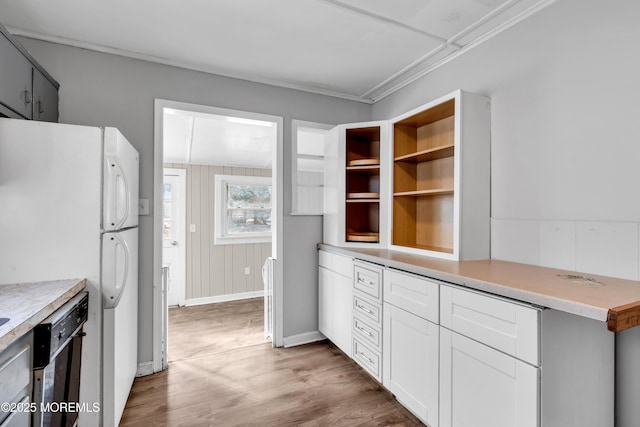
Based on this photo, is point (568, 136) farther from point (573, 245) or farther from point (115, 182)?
point (115, 182)

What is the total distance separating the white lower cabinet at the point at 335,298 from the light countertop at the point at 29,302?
168cm

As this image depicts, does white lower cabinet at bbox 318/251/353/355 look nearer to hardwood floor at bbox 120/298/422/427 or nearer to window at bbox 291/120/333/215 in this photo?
hardwood floor at bbox 120/298/422/427

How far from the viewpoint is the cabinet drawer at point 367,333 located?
207 cm

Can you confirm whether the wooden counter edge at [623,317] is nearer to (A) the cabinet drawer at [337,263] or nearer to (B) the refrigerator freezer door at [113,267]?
(A) the cabinet drawer at [337,263]

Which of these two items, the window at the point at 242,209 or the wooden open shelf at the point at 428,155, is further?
the window at the point at 242,209

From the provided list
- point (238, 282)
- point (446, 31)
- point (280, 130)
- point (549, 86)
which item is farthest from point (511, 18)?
point (238, 282)

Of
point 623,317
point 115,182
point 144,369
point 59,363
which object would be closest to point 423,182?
point 623,317

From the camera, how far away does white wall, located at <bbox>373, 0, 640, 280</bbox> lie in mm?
1433

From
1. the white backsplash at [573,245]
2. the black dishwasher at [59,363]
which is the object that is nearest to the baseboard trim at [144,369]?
the black dishwasher at [59,363]

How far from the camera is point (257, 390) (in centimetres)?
215

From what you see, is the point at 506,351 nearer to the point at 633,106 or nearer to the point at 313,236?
the point at 633,106

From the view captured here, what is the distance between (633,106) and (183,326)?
3970 millimetres

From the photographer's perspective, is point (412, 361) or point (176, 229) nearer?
point (412, 361)

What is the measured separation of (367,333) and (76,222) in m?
1.86
